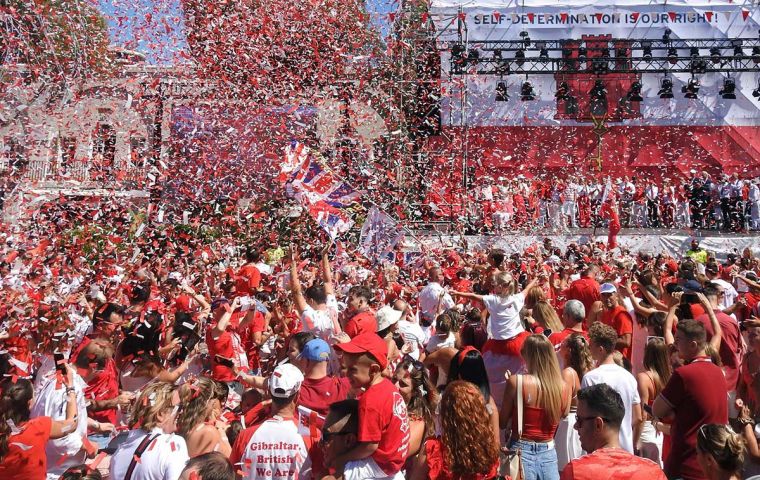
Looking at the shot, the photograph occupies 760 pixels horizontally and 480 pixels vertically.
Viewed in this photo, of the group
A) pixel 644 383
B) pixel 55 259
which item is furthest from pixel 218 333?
pixel 55 259

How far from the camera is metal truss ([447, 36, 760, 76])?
21.2 meters

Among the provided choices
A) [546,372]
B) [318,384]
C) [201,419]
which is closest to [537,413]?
[546,372]

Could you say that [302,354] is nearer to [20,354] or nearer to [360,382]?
[360,382]

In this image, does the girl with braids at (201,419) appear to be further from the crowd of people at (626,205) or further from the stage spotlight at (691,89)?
the stage spotlight at (691,89)

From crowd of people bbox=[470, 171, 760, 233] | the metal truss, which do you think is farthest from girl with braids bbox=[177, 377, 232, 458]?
the metal truss

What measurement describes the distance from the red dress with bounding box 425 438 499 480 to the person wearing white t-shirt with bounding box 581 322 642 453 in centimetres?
101

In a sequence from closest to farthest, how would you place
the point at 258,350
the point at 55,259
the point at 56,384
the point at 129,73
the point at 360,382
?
the point at 360,382
the point at 56,384
the point at 258,350
the point at 55,259
the point at 129,73

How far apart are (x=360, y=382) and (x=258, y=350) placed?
3.36 meters

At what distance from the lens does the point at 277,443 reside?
2.92 m

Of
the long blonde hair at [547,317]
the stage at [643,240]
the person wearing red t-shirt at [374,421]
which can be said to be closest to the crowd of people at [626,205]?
the stage at [643,240]

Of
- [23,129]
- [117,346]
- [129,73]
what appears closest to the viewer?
[117,346]

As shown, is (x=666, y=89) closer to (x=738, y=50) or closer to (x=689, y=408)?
(x=738, y=50)

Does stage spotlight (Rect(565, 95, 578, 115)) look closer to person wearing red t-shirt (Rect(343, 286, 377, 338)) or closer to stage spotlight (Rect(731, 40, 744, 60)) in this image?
stage spotlight (Rect(731, 40, 744, 60))

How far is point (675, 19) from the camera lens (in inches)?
893
